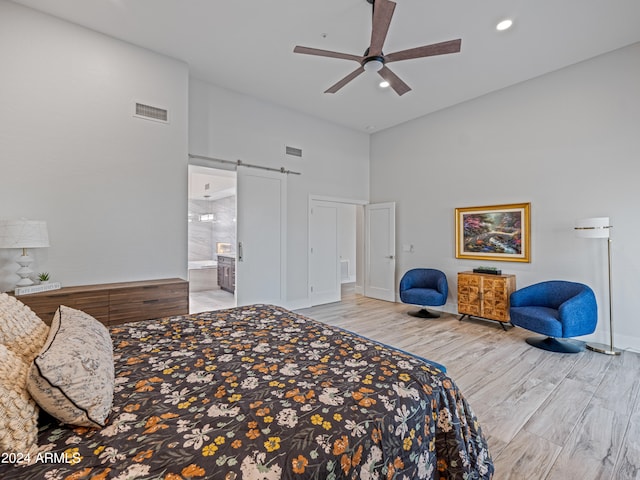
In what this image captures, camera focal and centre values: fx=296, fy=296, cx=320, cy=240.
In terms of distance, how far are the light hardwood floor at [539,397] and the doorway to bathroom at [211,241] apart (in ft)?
12.5

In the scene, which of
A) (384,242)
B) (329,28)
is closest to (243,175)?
(329,28)

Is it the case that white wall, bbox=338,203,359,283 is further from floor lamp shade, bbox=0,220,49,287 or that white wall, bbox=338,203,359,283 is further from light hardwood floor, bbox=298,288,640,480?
floor lamp shade, bbox=0,220,49,287

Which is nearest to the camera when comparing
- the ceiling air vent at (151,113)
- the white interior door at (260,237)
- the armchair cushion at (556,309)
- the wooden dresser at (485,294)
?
the armchair cushion at (556,309)

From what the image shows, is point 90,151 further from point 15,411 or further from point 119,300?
point 15,411

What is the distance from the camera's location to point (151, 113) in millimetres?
3732

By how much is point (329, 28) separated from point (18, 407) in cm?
394

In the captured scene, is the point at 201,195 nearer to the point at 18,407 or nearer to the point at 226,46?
the point at 226,46

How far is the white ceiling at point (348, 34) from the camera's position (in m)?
3.02

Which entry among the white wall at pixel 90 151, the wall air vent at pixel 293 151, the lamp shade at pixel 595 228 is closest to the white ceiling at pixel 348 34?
the white wall at pixel 90 151

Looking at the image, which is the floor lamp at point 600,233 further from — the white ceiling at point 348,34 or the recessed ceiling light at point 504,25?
the recessed ceiling light at point 504,25

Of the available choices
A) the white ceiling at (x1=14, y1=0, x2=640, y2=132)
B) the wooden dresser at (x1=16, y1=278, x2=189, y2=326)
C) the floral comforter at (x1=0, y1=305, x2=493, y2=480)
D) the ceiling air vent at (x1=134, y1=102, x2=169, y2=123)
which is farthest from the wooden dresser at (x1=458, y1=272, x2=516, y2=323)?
the ceiling air vent at (x1=134, y1=102, x2=169, y2=123)

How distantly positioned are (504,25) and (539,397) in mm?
3790

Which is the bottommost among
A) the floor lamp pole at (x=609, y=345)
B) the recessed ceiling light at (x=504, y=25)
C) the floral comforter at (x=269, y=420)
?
the floor lamp pole at (x=609, y=345)

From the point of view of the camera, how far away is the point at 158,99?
3.78 metres
